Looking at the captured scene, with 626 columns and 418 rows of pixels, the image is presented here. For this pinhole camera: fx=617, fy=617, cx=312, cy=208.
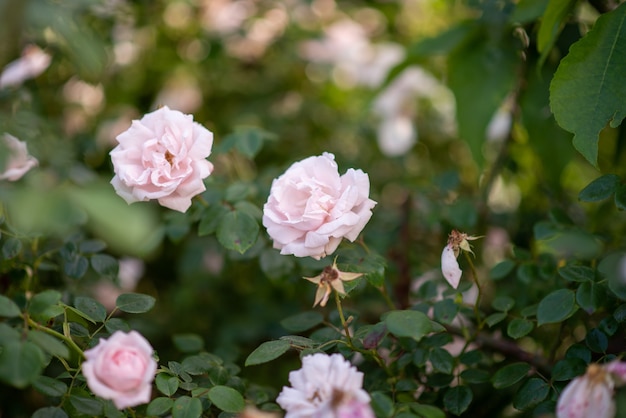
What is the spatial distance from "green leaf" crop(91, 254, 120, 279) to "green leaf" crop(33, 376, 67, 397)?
0.70 feet

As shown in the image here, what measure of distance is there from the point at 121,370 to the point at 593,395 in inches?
19.0

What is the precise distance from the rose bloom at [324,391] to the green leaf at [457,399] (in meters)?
0.17

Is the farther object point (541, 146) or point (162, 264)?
point (162, 264)

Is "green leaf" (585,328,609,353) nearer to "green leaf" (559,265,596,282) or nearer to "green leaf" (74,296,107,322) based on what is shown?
"green leaf" (559,265,596,282)

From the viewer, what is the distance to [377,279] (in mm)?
812

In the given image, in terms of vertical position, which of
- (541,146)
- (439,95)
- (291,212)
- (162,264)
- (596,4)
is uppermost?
(596,4)

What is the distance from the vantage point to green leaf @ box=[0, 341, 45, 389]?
0.61m

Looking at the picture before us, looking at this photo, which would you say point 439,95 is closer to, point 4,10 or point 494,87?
point 494,87

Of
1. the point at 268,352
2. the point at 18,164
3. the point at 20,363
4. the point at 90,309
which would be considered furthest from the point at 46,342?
the point at 18,164

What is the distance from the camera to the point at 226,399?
2.41 ft

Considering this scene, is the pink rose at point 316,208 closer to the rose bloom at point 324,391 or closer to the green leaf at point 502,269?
the rose bloom at point 324,391

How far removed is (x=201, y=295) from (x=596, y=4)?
1028 millimetres

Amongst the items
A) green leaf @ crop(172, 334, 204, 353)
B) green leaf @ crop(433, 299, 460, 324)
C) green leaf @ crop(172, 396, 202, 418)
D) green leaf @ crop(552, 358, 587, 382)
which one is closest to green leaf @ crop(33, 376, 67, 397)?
green leaf @ crop(172, 396, 202, 418)

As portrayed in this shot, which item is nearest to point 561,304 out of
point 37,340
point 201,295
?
point 37,340
